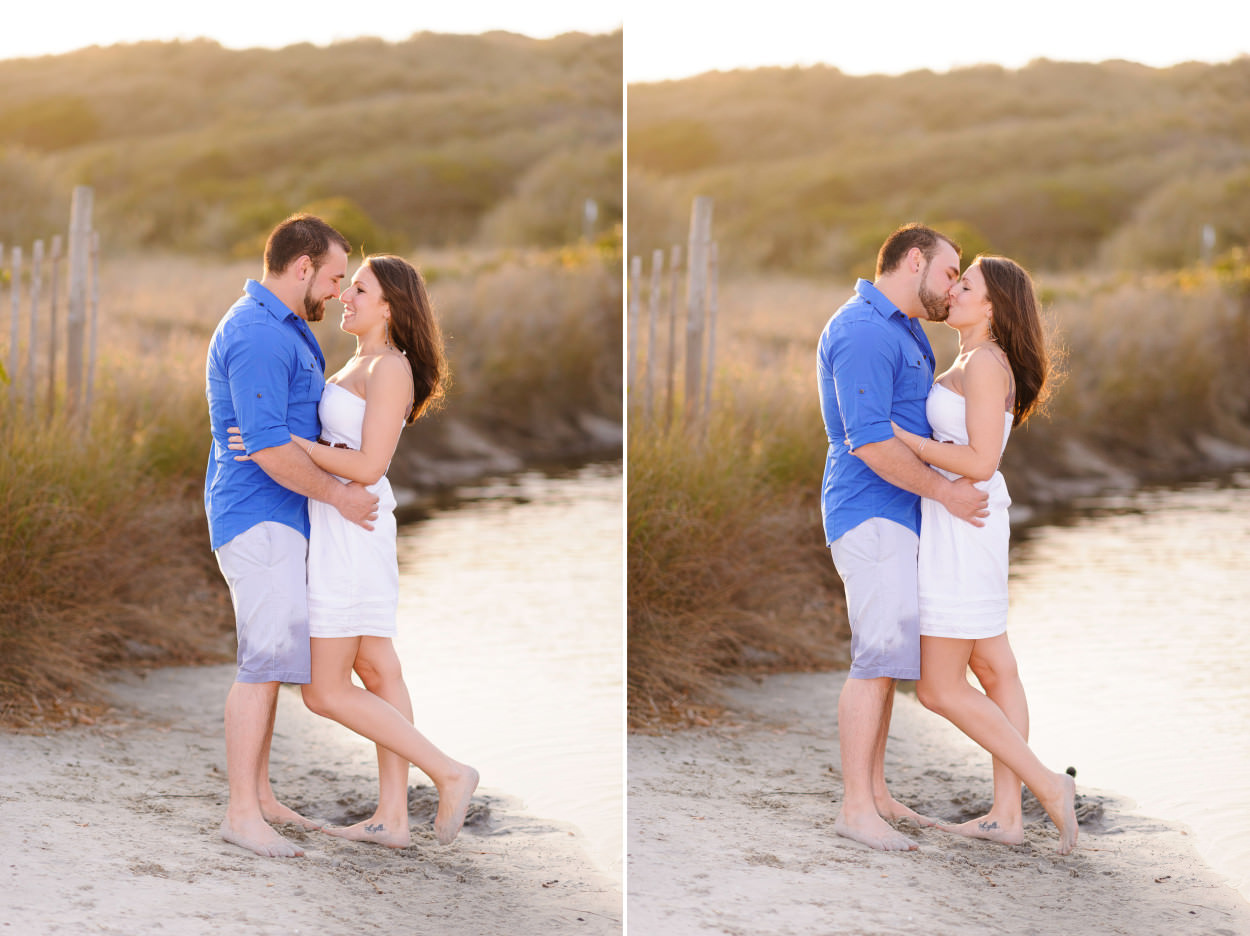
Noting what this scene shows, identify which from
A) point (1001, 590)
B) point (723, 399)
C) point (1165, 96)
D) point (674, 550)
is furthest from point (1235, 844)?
point (1165, 96)

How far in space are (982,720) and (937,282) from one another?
127cm

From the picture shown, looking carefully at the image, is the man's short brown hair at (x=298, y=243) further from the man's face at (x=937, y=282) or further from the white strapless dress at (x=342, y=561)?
the man's face at (x=937, y=282)

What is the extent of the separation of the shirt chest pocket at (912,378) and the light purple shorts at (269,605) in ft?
5.94

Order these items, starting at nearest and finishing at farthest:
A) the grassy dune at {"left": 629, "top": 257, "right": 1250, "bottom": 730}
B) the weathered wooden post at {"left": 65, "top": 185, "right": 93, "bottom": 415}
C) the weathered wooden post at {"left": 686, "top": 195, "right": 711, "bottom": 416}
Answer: the grassy dune at {"left": 629, "top": 257, "right": 1250, "bottom": 730}
the weathered wooden post at {"left": 686, "top": 195, "right": 711, "bottom": 416}
the weathered wooden post at {"left": 65, "top": 185, "right": 93, "bottom": 415}

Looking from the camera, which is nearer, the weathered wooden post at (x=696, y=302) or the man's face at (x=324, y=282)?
the man's face at (x=324, y=282)

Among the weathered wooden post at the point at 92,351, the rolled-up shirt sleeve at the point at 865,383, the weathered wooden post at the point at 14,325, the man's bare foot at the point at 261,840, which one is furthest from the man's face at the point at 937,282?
the weathered wooden post at the point at 92,351

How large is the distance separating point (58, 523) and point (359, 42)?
59.3 meters

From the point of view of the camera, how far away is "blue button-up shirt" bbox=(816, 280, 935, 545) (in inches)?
161

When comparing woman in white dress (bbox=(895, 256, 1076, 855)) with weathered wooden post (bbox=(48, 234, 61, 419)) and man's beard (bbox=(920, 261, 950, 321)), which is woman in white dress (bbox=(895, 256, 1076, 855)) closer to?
man's beard (bbox=(920, 261, 950, 321))

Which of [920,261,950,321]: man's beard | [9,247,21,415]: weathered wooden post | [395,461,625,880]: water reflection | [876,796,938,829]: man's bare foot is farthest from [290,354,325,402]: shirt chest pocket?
[9,247,21,415]: weathered wooden post

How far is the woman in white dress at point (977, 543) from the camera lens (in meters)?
4.13

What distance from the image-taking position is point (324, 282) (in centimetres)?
429

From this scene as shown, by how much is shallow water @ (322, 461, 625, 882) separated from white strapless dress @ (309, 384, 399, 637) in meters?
0.80

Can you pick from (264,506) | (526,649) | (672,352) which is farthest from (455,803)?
(672,352)
